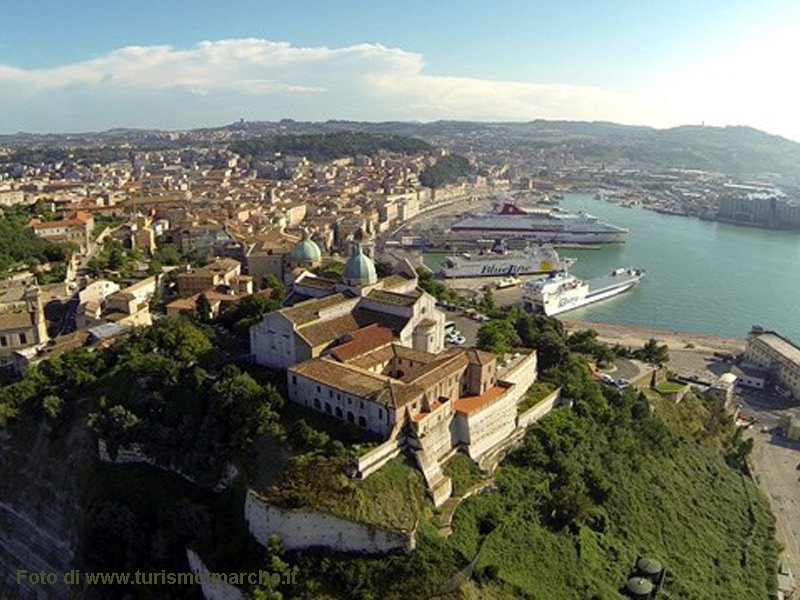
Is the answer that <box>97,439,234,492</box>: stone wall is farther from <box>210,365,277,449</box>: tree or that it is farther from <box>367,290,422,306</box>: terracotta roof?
<box>367,290,422,306</box>: terracotta roof

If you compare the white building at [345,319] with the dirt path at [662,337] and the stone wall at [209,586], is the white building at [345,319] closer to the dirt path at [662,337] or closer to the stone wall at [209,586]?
the stone wall at [209,586]

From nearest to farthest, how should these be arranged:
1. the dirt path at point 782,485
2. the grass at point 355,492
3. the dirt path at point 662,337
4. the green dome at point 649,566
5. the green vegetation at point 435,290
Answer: the grass at point 355,492, the green dome at point 649,566, the dirt path at point 782,485, the green vegetation at point 435,290, the dirt path at point 662,337

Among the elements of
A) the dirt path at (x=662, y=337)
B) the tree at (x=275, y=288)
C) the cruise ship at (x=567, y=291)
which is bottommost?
the dirt path at (x=662, y=337)

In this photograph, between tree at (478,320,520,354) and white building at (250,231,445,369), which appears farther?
tree at (478,320,520,354)

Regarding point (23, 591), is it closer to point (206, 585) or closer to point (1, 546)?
point (1, 546)

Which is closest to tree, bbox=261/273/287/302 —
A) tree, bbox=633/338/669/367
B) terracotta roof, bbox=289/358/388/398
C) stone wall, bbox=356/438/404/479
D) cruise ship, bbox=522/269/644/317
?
terracotta roof, bbox=289/358/388/398

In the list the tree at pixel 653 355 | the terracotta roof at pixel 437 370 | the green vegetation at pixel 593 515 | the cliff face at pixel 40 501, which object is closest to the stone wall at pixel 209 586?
the green vegetation at pixel 593 515

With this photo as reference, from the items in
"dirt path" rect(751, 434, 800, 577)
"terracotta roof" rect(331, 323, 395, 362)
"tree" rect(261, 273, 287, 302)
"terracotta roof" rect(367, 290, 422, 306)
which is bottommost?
"dirt path" rect(751, 434, 800, 577)
